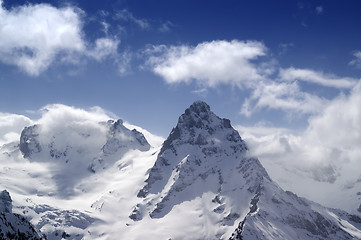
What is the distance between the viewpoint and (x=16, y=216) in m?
65.4

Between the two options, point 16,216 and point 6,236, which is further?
point 16,216

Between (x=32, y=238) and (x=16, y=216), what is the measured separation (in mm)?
5085

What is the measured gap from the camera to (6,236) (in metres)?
58.0

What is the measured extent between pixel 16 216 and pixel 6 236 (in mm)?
7661

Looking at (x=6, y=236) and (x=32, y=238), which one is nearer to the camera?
(x=6, y=236)

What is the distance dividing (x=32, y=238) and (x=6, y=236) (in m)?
6.36

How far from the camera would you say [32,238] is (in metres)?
63.7
